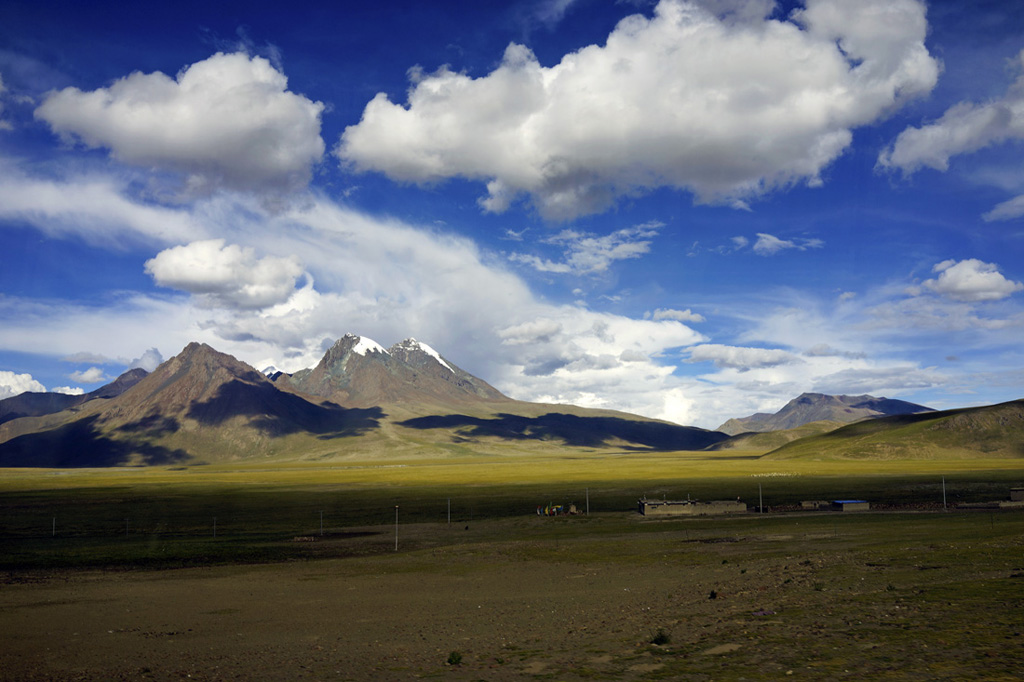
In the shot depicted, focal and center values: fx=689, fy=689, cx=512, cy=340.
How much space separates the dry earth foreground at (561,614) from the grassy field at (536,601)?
0.11m

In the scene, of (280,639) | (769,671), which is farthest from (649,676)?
(280,639)

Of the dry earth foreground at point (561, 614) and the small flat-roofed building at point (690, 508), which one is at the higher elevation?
the dry earth foreground at point (561, 614)

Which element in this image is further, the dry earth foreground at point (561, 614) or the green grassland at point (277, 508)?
the green grassland at point (277, 508)

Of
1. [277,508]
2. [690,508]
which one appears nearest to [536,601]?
[690,508]

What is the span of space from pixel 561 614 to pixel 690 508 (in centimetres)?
4296

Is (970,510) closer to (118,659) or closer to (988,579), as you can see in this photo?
(988,579)

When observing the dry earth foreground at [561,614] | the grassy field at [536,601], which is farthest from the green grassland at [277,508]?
the dry earth foreground at [561,614]

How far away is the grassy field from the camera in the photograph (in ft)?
55.5

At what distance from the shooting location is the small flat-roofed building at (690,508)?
63812 millimetres

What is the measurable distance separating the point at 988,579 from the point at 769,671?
1206 cm

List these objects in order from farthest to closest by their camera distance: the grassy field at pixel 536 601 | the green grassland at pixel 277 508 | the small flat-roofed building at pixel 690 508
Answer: the small flat-roofed building at pixel 690 508
the green grassland at pixel 277 508
the grassy field at pixel 536 601

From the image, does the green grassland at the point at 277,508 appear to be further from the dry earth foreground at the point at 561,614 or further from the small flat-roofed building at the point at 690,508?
the dry earth foreground at the point at 561,614

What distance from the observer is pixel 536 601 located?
27.2 metres

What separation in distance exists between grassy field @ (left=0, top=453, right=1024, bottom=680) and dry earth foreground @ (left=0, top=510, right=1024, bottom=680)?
0.11 metres
